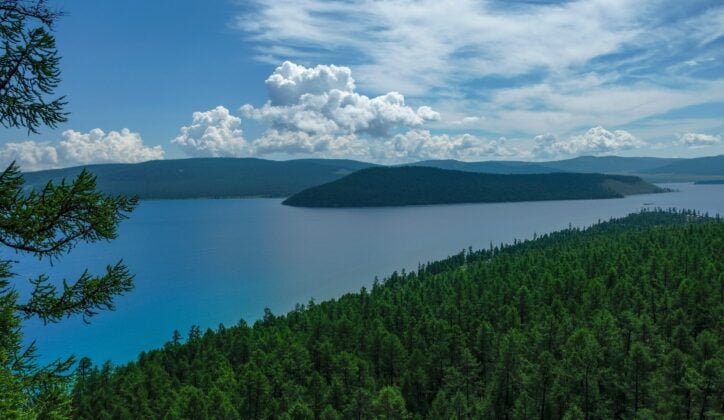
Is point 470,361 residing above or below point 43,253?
below

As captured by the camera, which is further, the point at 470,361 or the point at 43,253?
the point at 470,361

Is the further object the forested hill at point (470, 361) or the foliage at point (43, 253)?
the forested hill at point (470, 361)

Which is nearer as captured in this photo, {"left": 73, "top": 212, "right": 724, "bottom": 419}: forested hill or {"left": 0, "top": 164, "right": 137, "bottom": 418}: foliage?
{"left": 0, "top": 164, "right": 137, "bottom": 418}: foliage

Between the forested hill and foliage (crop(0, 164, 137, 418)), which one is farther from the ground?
foliage (crop(0, 164, 137, 418))

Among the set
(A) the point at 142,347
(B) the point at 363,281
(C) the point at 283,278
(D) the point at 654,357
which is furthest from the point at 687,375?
(C) the point at 283,278

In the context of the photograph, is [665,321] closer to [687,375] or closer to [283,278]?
[687,375]
